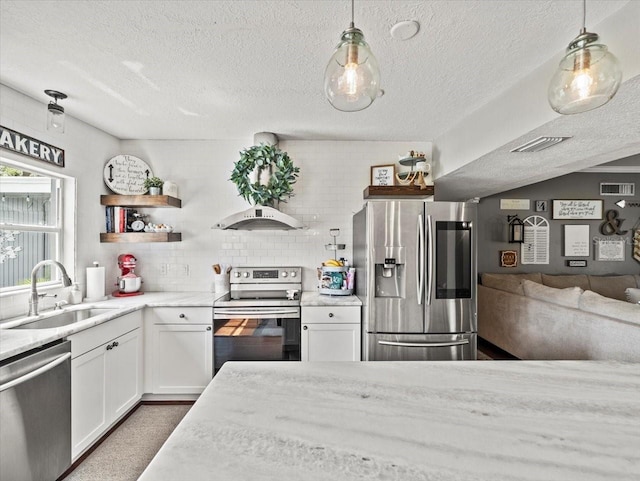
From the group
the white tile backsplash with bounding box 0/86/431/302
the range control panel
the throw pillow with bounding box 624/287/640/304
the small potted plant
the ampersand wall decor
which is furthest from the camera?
the ampersand wall decor

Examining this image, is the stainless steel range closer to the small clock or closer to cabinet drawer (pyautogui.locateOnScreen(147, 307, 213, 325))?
cabinet drawer (pyautogui.locateOnScreen(147, 307, 213, 325))

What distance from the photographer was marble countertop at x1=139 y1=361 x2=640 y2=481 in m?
0.65

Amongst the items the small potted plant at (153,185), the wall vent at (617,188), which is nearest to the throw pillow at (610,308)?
the wall vent at (617,188)

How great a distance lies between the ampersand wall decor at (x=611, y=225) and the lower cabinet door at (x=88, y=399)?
6502 mm

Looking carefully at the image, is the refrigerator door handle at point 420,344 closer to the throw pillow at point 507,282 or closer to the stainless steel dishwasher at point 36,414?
the throw pillow at point 507,282

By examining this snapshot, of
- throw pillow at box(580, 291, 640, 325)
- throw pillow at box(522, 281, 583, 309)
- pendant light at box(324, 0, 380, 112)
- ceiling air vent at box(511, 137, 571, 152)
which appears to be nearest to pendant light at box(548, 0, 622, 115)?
pendant light at box(324, 0, 380, 112)

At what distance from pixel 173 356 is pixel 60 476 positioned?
1009mm

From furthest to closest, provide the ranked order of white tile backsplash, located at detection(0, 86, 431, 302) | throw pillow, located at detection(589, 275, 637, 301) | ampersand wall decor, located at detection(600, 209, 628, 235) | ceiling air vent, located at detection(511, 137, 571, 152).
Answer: ampersand wall decor, located at detection(600, 209, 628, 235) < throw pillow, located at detection(589, 275, 637, 301) < white tile backsplash, located at detection(0, 86, 431, 302) < ceiling air vent, located at detection(511, 137, 571, 152)

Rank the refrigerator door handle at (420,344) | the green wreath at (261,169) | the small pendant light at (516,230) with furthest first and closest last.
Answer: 1. the small pendant light at (516,230)
2. the green wreath at (261,169)
3. the refrigerator door handle at (420,344)

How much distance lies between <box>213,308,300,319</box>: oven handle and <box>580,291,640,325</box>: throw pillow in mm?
2412

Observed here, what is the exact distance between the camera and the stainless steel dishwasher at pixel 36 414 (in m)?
1.58

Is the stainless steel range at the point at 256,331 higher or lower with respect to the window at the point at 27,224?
lower

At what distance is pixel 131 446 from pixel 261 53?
2777mm

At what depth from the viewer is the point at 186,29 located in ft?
5.54
